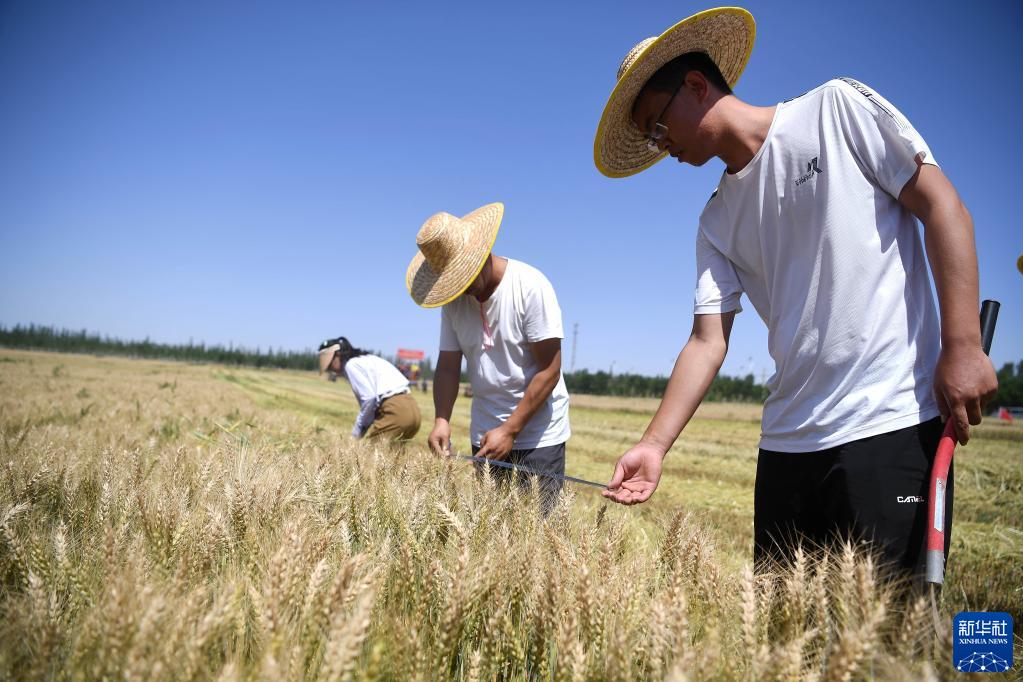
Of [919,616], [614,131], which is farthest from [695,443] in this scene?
[919,616]

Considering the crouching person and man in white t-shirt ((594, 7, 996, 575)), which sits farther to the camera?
the crouching person

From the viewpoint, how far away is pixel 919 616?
0.89 meters

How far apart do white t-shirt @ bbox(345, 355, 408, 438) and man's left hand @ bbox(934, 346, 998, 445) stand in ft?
18.8

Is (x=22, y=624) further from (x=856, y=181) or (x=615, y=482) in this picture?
(x=856, y=181)

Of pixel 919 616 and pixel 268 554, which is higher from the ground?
pixel 919 616

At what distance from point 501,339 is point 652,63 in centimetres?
177

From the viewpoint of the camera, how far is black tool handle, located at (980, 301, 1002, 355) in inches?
58.9

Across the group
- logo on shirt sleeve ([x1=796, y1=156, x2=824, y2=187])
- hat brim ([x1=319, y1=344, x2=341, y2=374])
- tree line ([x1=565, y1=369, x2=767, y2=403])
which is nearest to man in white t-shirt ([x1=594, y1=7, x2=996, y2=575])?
logo on shirt sleeve ([x1=796, y1=156, x2=824, y2=187])

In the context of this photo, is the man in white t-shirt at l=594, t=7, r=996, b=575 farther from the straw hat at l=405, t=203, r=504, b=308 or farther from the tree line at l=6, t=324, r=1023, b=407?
the tree line at l=6, t=324, r=1023, b=407

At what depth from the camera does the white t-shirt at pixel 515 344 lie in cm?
315

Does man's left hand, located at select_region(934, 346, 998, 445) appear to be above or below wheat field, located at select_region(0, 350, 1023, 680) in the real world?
above

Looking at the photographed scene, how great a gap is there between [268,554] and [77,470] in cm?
125

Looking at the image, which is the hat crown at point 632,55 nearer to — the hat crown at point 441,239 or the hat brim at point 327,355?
the hat crown at point 441,239

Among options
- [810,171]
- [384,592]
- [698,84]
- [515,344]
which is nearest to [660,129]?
[698,84]
